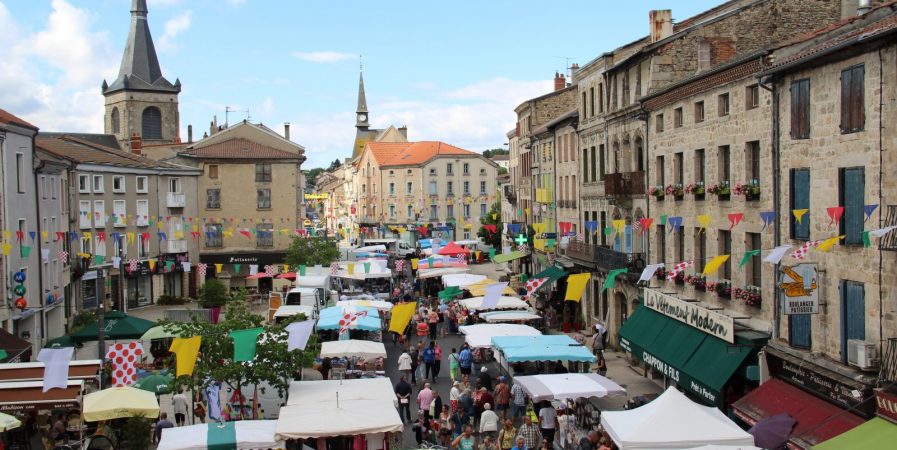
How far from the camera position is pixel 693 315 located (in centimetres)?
2467

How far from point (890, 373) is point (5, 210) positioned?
89.4 ft

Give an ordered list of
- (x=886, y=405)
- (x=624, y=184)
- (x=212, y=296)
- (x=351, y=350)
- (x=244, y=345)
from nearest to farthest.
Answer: (x=886, y=405)
(x=244, y=345)
(x=351, y=350)
(x=624, y=184)
(x=212, y=296)

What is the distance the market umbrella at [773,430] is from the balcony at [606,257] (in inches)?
531

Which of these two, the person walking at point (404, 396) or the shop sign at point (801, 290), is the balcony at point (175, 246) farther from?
the shop sign at point (801, 290)

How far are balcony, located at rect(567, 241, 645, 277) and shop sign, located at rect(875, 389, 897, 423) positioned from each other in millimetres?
15990

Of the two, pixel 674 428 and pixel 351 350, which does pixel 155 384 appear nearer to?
pixel 351 350

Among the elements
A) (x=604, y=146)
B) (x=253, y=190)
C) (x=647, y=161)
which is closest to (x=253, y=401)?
(x=647, y=161)

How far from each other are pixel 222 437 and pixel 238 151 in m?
49.6

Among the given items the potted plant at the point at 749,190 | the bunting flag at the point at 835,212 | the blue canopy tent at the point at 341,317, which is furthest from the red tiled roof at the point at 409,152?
the bunting flag at the point at 835,212

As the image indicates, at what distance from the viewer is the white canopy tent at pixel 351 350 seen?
1083 inches

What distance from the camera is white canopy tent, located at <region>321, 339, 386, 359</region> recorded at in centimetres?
2750

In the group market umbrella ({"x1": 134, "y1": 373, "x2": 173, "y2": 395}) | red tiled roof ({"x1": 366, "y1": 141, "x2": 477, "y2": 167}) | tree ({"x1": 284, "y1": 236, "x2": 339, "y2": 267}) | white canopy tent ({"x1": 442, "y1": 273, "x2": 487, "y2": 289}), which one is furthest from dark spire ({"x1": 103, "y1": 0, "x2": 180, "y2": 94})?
market umbrella ({"x1": 134, "y1": 373, "x2": 173, "y2": 395})

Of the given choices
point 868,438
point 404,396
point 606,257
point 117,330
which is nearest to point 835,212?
point 868,438

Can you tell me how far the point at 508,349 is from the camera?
25.3m
